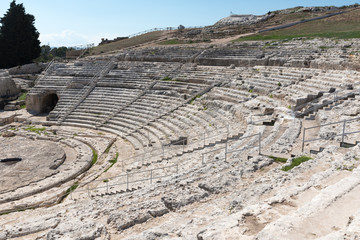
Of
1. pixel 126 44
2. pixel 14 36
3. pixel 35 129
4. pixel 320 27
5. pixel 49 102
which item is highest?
pixel 14 36

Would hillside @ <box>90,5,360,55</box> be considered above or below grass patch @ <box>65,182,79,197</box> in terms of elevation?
above

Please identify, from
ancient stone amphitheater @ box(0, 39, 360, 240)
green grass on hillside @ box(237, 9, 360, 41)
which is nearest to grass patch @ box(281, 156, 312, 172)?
ancient stone amphitheater @ box(0, 39, 360, 240)

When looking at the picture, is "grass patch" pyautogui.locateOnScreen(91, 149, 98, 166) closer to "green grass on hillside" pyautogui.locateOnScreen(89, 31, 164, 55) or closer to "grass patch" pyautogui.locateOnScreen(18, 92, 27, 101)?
"grass patch" pyautogui.locateOnScreen(18, 92, 27, 101)

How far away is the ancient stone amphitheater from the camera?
471cm

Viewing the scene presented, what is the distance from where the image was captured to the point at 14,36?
35969 mm

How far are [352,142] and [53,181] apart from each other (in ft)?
34.7

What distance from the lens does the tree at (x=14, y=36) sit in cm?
3581

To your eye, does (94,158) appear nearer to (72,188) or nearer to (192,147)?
(72,188)

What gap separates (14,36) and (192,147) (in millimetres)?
32784

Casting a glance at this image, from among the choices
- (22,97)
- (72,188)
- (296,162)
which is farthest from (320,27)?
(22,97)

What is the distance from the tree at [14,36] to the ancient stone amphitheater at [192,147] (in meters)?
7.23

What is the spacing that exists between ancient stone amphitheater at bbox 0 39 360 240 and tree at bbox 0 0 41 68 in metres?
7.23

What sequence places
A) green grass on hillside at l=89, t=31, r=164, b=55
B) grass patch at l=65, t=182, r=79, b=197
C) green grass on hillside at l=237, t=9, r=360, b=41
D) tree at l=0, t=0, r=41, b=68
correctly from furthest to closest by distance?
green grass on hillside at l=89, t=31, r=164, b=55 → tree at l=0, t=0, r=41, b=68 → green grass on hillside at l=237, t=9, r=360, b=41 → grass patch at l=65, t=182, r=79, b=197

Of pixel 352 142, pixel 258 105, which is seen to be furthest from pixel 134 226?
pixel 258 105
